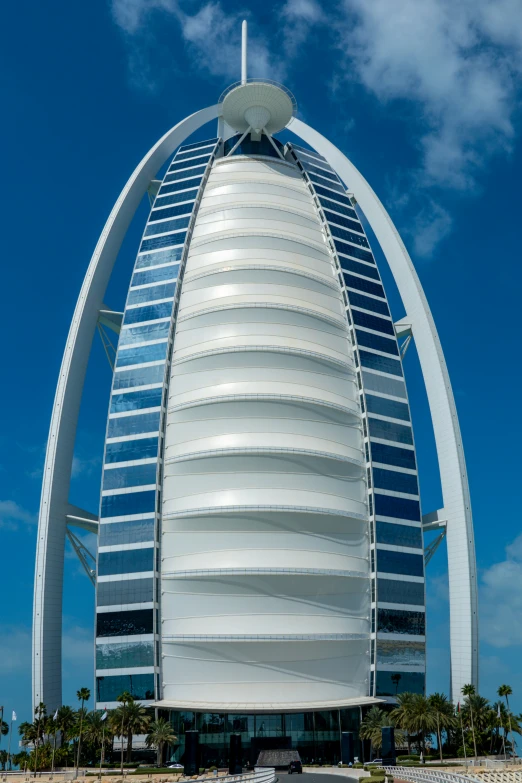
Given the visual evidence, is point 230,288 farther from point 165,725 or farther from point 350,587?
point 165,725

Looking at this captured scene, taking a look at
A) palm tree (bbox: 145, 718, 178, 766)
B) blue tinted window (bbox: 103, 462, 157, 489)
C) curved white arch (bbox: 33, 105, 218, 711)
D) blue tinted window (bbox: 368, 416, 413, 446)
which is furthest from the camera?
blue tinted window (bbox: 368, 416, 413, 446)

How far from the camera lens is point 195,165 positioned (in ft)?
371

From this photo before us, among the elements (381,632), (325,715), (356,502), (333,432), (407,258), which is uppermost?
(407,258)

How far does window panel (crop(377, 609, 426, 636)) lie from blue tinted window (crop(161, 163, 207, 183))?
59.7 m

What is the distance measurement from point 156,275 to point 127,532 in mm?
32187

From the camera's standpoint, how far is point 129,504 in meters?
88.7

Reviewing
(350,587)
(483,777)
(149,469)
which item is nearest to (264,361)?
(149,469)

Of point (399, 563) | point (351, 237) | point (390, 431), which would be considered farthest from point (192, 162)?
point (399, 563)

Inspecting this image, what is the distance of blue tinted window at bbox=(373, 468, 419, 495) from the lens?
92.0 metres

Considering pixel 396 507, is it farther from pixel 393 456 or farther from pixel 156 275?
pixel 156 275

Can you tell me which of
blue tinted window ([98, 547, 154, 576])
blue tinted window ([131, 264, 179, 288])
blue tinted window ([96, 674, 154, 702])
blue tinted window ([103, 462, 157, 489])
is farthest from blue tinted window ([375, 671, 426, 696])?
blue tinted window ([131, 264, 179, 288])

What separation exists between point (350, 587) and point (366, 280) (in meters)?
39.5

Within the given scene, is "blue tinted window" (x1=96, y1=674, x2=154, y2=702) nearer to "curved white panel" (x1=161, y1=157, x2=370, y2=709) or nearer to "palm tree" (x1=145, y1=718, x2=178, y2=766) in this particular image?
"curved white panel" (x1=161, y1=157, x2=370, y2=709)

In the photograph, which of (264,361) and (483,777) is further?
(264,361)
